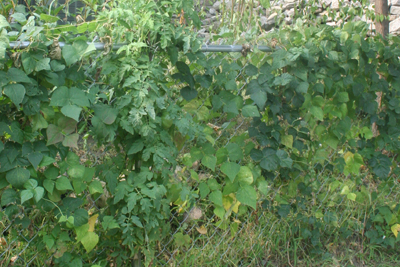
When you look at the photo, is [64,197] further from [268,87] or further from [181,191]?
[268,87]

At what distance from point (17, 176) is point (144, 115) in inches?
21.8

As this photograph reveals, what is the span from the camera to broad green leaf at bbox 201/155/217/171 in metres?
1.95

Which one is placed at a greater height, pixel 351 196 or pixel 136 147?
pixel 136 147

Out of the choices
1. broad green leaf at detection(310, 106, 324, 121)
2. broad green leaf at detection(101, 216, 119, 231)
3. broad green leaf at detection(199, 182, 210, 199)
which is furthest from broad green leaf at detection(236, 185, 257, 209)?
broad green leaf at detection(101, 216, 119, 231)

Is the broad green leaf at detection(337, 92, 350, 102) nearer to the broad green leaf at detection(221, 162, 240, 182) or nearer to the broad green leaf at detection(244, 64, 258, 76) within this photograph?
the broad green leaf at detection(244, 64, 258, 76)

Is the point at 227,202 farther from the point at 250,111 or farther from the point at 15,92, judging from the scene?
the point at 15,92

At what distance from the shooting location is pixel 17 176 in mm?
1518

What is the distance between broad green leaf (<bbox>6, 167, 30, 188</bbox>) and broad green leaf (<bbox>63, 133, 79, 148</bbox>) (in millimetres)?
184

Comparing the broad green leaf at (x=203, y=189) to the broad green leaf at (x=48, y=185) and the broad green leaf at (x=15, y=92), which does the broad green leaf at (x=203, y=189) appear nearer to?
the broad green leaf at (x=48, y=185)

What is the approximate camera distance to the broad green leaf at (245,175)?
6.81 ft

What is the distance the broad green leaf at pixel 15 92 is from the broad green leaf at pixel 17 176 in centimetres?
28

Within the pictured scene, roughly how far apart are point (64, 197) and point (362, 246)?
202cm

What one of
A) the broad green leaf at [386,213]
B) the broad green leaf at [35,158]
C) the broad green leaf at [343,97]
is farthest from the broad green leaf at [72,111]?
the broad green leaf at [386,213]

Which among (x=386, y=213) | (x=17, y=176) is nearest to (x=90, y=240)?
(x=17, y=176)
